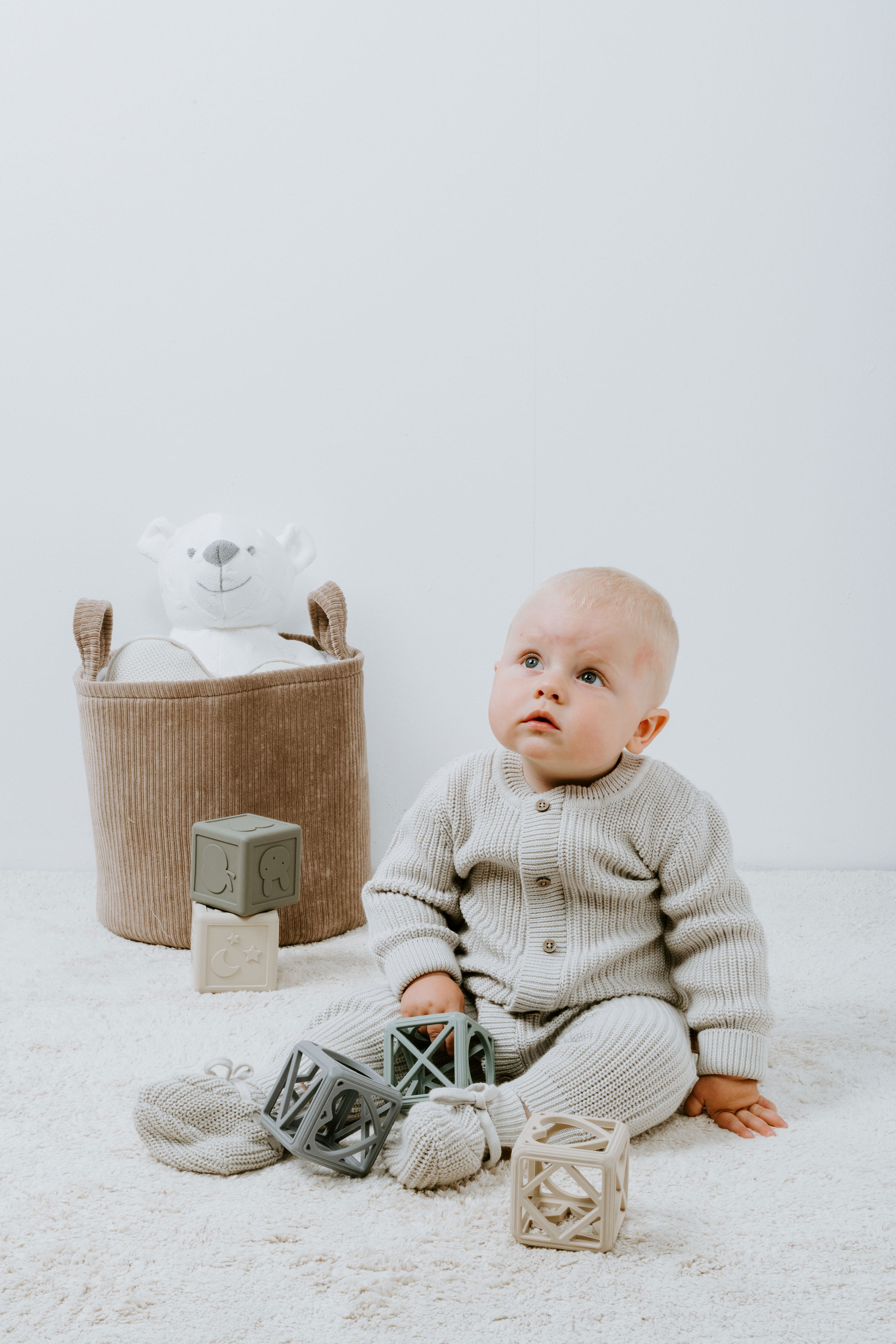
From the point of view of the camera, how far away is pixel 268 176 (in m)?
1.63

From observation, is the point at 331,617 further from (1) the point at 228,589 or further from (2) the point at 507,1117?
(2) the point at 507,1117

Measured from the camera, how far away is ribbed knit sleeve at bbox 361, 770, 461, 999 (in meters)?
1.00

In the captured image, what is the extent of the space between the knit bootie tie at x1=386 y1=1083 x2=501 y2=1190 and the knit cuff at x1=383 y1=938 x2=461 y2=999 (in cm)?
14

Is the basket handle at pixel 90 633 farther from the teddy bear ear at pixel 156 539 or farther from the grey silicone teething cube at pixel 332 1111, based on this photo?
the grey silicone teething cube at pixel 332 1111

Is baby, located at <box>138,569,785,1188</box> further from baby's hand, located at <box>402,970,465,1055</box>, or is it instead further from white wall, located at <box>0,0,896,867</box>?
white wall, located at <box>0,0,896,867</box>

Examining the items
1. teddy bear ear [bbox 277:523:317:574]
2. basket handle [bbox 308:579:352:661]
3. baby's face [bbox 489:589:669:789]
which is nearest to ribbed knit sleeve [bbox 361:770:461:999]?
baby's face [bbox 489:589:669:789]

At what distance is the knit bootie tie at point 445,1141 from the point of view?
0.79m

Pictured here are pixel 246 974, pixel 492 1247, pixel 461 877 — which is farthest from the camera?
pixel 246 974

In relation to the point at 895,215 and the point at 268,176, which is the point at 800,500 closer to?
the point at 895,215

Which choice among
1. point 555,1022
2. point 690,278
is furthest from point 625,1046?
point 690,278

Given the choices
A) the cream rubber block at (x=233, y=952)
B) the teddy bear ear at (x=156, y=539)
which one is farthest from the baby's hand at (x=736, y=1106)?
the teddy bear ear at (x=156, y=539)

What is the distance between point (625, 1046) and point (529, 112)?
1.33 m

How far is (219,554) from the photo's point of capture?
5.00 ft

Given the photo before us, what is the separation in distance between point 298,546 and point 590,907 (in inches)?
32.6
